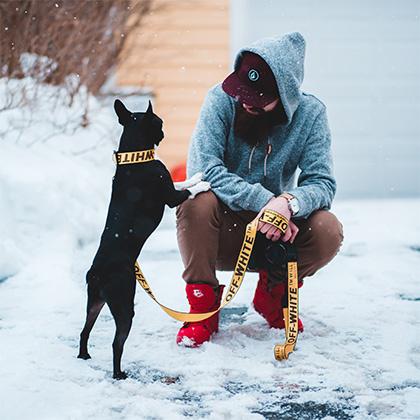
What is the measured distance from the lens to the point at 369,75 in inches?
367

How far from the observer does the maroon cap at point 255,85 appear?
3.19 meters

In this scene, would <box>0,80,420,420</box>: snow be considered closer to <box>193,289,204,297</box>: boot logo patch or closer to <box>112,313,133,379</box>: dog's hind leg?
<box>112,313,133,379</box>: dog's hind leg

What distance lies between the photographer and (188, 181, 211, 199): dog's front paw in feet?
10.7

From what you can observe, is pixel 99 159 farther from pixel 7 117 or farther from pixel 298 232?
pixel 298 232

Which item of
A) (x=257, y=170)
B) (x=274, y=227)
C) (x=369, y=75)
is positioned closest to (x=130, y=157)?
(x=274, y=227)

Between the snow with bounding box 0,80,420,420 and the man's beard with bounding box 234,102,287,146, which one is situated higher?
the man's beard with bounding box 234,102,287,146

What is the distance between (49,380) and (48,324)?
Answer: 783mm

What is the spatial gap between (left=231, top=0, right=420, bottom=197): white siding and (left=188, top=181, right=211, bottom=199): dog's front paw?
6236mm

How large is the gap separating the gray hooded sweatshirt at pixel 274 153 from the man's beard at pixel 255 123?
0.09ft

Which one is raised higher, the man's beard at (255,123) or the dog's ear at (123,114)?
the dog's ear at (123,114)

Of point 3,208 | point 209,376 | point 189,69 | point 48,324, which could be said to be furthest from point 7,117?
point 189,69

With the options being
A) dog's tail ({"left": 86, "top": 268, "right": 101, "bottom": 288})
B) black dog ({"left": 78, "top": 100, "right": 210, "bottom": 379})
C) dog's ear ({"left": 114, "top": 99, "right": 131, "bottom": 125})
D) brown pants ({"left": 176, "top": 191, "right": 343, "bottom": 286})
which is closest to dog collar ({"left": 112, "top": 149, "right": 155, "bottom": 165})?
black dog ({"left": 78, "top": 100, "right": 210, "bottom": 379})

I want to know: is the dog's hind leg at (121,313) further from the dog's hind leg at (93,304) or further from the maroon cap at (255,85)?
the maroon cap at (255,85)

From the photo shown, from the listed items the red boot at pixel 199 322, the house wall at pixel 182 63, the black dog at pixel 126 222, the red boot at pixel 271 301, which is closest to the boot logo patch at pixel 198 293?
the red boot at pixel 199 322
